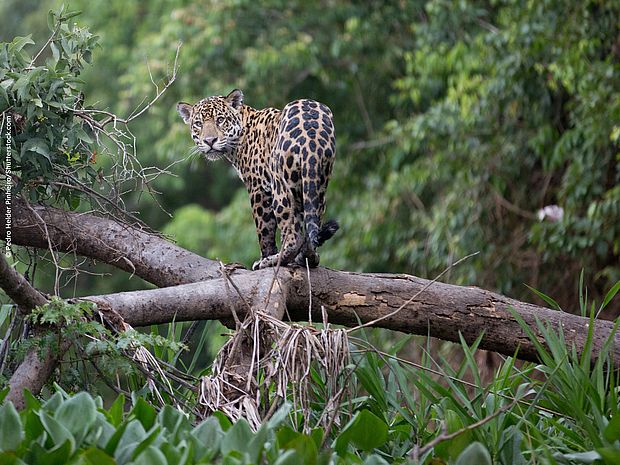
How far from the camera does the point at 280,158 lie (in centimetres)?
536

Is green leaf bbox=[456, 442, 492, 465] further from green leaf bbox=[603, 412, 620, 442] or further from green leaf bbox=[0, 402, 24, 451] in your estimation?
green leaf bbox=[0, 402, 24, 451]

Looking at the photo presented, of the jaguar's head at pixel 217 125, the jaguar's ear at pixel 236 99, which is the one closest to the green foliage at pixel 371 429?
the jaguar's head at pixel 217 125

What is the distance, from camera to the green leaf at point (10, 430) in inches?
124

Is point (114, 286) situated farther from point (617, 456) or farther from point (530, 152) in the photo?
point (617, 456)

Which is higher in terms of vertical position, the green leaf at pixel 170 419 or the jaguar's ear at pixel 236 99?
the jaguar's ear at pixel 236 99

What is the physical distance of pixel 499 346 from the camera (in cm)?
511

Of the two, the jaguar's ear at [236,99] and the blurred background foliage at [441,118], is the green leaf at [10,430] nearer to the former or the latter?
the jaguar's ear at [236,99]

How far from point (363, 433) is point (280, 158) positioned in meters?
1.95

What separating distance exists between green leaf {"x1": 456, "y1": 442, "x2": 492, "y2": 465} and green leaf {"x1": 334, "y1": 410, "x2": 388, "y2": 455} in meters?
0.60

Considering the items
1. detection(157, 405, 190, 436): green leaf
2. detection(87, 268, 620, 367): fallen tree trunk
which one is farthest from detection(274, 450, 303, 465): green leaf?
detection(87, 268, 620, 367): fallen tree trunk

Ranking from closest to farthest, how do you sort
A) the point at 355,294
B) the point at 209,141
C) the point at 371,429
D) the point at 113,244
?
1. the point at 371,429
2. the point at 355,294
3. the point at 113,244
4. the point at 209,141

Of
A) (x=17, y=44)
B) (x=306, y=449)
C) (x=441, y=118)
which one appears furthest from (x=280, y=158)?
(x=441, y=118)

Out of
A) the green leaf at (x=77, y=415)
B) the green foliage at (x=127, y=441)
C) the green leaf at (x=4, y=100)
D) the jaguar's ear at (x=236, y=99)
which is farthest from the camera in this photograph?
the jaguar's ear at (x=236, y=99)

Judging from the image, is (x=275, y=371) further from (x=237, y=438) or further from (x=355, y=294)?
(x=355, y=294)
